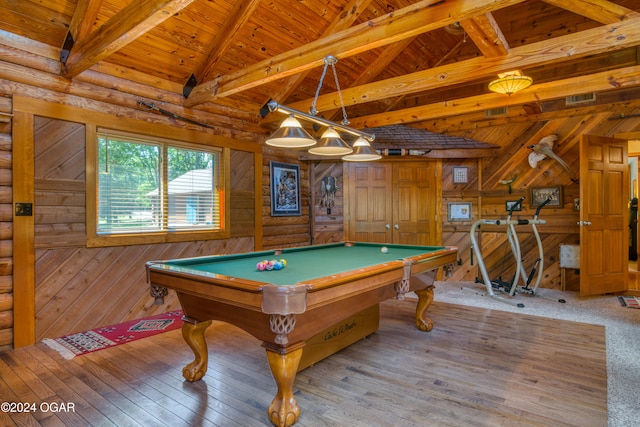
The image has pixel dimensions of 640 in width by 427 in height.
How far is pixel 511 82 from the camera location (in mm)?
4004

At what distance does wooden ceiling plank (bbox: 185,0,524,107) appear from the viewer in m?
2.64

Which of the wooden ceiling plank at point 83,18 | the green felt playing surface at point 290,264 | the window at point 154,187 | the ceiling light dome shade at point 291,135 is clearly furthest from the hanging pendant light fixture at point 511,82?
the wooden ceiling plank at point 83,18

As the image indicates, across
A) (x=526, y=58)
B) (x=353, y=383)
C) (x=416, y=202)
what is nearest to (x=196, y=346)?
(x=353, y=383)

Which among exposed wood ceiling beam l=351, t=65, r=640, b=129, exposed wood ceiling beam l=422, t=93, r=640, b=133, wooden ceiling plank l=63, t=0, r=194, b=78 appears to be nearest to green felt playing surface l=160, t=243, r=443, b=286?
wooden ceiling plank l=63, t=0, r=194, b=78

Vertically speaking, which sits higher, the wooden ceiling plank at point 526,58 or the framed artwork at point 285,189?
the wooden ceiling plank at point 526,58

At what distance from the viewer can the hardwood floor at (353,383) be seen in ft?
6.93

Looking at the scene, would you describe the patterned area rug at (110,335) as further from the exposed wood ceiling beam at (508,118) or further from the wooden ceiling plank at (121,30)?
the exposed wood ceiling beam at (508,118)

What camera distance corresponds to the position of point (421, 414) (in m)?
2.13

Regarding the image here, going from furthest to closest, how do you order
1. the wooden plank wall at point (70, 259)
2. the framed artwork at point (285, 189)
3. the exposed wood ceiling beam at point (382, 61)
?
the framed artwork at point (285, 189) < the exposed wood ceiling beam at point (382, 61) < the wooden plank wall at point (70, 259)

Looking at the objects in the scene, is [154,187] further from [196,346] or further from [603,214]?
[603,214]

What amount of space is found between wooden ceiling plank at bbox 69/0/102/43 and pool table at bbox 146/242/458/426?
2.49 meters

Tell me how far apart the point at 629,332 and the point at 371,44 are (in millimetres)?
3812

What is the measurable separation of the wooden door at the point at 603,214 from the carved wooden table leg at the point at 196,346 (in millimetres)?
5091

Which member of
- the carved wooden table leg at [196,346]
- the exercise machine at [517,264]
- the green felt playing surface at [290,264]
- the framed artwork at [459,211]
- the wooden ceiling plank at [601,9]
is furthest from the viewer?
the framed artwork at [459,211]
